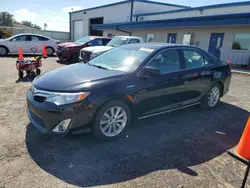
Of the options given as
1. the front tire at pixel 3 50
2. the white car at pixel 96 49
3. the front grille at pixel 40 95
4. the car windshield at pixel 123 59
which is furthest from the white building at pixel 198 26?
the front grille at pixel 40 95

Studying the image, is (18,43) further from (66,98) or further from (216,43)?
(216,43)

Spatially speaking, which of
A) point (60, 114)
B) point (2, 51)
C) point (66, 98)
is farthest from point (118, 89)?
point (2, 51)

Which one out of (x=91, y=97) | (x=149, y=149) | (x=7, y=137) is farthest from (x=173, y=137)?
(x=7, y=137)

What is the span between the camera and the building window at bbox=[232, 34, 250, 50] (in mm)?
12891

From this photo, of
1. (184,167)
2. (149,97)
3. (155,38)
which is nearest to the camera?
(184,167)

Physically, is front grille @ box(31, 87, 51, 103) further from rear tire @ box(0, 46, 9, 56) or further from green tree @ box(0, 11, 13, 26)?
green tree @ box(0, 11, 13, 26)

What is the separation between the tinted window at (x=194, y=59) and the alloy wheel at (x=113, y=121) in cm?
195

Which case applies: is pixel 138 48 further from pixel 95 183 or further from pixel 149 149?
pixel 95 183

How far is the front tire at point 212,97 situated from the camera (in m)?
4.96

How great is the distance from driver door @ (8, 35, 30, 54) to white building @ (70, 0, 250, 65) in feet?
33.8

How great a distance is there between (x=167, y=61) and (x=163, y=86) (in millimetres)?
582

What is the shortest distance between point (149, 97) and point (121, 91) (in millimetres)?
649

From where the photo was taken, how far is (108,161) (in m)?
2.80

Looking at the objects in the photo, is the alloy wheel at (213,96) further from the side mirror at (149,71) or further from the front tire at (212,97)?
the side mirror at (149,71)
